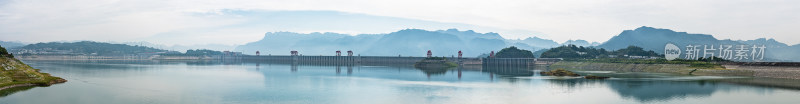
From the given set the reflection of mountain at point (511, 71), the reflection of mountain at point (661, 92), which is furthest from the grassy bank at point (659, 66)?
the reflection of mountain at point (661, 92)

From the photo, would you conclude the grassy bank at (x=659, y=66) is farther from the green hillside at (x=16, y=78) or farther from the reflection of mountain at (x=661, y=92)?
the green hillside at (x=16, y=78)

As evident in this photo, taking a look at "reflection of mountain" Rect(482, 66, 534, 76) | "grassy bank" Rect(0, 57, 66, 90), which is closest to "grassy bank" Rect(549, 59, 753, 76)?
"reflection of mountain" Rect(482, 66, 534, 76)

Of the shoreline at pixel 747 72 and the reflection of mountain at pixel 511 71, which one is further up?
the shoreline at pixel 747 72

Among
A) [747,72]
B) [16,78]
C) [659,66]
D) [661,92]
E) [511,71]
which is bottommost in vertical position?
[511,71]

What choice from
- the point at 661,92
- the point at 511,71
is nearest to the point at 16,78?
the point at 661,92

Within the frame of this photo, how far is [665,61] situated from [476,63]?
78497 millimetres

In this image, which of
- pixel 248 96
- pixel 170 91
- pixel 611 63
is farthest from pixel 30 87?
pixel 611 63

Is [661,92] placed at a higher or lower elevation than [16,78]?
lower

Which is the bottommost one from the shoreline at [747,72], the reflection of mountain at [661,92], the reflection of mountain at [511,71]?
the reflection of mountain at [511,71]

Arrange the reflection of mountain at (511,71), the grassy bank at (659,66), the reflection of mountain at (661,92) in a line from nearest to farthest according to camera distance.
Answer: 1. the reflection of mountain at (661,92)
2. the grassy bank at (659,66)
3. the reflection of mountain at (511,71)

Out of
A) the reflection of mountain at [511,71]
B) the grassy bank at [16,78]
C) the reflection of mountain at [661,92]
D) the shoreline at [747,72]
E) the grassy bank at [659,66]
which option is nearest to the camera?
the reflection of mountain at [661,92]

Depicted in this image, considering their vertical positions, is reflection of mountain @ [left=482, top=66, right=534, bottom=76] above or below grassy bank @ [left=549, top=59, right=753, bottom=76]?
below

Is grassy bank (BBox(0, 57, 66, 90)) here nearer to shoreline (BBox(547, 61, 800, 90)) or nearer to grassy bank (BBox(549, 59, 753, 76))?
shoreline (BBox(547, 61, 800, 90))

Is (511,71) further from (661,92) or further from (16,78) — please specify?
(16,78)
